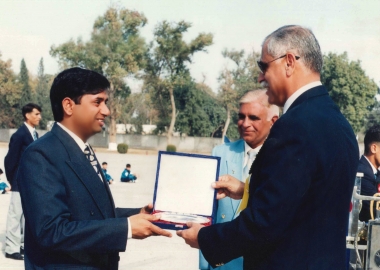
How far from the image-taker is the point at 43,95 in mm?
68688

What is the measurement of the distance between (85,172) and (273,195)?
947mm

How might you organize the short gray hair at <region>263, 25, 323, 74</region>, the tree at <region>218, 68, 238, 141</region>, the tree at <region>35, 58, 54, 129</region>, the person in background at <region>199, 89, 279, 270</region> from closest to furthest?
the short gray hair at <region>263, 25, 323, 74</region> → the person in background at <region>199, 89, 279, 270</region> → the tree at <region>218, 68, 238, 141</region> → the tree at <region>35, 58, 54, 129</region>

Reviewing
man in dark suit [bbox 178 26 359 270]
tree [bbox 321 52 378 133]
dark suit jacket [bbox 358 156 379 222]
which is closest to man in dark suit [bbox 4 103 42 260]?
dark suit jacket [bbox 358 156 379 222]

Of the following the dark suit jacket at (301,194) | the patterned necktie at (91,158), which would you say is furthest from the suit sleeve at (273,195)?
the patterned necktie at (91,158)

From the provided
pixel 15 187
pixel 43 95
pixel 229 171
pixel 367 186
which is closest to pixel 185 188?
pixel 229 171

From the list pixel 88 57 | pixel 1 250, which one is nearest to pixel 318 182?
pixel 1 250

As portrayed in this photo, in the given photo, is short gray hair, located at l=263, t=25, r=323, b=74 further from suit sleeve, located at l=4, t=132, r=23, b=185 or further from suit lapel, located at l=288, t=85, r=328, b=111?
suit sleeve, located at l=4, t=132, r=23, b=185

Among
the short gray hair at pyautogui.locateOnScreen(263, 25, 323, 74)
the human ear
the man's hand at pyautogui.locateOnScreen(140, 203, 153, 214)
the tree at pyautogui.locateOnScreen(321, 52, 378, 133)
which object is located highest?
the tree at pyautogui.locateOnScreen(321, 52, 378, 133)

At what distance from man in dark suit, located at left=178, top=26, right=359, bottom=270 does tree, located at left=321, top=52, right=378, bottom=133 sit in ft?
175

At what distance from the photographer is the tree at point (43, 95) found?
61141 millimetres

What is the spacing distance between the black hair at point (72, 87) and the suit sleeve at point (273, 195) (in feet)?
3.11

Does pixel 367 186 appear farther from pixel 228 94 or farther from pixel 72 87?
pixel 228 94

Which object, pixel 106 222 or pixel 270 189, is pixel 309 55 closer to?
pixel 270 189

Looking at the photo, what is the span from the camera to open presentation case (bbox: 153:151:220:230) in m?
3.06
